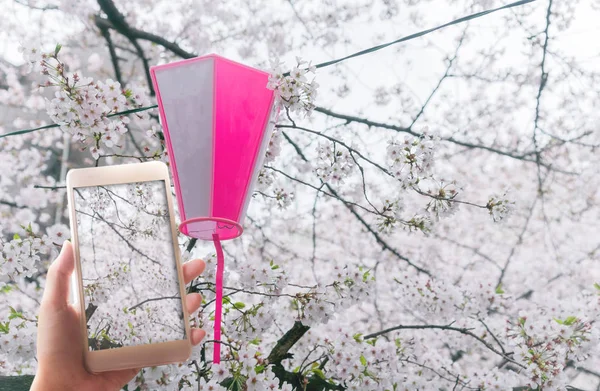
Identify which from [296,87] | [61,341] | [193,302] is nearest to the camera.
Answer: [61,341]

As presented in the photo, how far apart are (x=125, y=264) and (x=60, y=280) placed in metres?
0.18

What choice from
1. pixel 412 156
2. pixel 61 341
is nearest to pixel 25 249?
pixel 61 341

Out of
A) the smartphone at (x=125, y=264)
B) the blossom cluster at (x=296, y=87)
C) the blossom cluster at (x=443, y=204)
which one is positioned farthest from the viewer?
the blossom cluster at (x=443, y=204)

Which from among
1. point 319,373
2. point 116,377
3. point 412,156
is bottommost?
point 116,377

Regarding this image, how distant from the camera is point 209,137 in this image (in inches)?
45.9

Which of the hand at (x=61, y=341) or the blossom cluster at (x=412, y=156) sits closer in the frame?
the hand at (x=61, y=341)

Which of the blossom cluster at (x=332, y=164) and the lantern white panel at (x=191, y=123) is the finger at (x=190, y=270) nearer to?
the lantern white panel at (x=191, y=123)

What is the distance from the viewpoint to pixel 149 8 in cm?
490

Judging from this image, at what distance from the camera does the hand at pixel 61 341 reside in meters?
1.01

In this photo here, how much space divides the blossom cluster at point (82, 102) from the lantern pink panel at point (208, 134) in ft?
1.92

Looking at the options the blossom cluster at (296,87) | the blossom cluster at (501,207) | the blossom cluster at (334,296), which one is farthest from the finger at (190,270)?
the blossom cluster at (501,207)

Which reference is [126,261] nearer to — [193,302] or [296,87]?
[193,302]

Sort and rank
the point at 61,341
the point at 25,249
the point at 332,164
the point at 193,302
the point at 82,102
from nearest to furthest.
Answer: the point at 61,341 < the point at 193,302 < the point at 82,102 < the point at 25,249 < the point at 332,164

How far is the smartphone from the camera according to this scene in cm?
100
